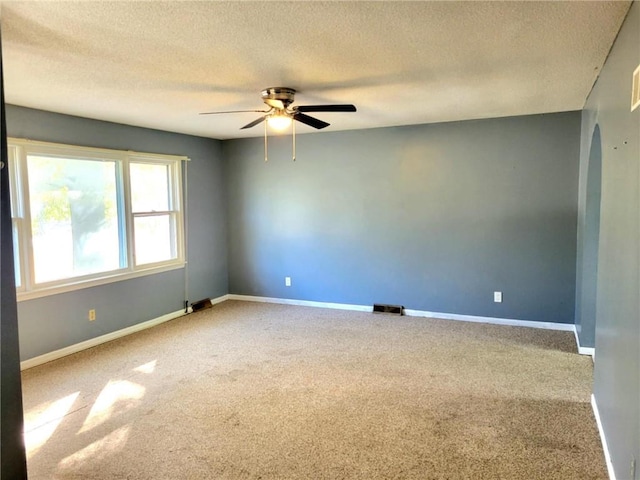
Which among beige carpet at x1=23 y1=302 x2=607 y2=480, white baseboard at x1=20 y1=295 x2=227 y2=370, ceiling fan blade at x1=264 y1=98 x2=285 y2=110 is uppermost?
ceiling fan blade at x1=264 y1=98 x2=285 y2=110

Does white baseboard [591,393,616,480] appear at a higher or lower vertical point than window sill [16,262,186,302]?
lower

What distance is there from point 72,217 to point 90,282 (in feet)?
2.22

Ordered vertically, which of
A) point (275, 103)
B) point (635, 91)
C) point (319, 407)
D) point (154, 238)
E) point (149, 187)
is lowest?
point (319, 407)

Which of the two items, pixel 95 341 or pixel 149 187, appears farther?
pixel 149 187

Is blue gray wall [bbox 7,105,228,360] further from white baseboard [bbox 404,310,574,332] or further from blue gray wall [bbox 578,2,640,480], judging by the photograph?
blue gray wall [bbox 578,2,640,480]

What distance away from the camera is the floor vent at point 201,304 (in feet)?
19.1

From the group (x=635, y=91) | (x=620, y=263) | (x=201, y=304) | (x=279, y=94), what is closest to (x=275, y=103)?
(x=279, y=94)

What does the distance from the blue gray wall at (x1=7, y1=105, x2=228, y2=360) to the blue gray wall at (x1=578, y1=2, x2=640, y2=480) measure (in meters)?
4.41

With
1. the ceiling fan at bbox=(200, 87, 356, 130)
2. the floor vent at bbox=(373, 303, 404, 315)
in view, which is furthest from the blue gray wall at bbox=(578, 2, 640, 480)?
the floor vent at bbox=(373, 303, 404, 315)

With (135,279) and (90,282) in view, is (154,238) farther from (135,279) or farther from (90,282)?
(90,282)

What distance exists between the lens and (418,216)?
5.32 metres

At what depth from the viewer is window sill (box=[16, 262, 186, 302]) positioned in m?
3.93

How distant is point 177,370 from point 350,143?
11.0 ft

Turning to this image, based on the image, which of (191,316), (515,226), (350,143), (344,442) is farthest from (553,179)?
(191,316)
